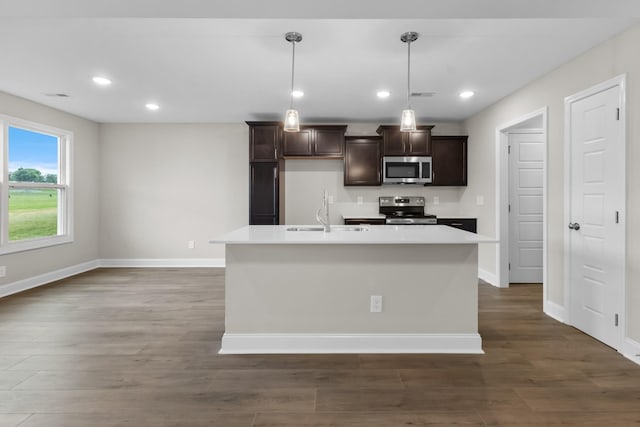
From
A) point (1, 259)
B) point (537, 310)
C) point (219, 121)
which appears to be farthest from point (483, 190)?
point (1, 259)

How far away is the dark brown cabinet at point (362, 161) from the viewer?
5590 mm

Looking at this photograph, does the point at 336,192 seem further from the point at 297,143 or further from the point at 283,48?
the point at 283,48

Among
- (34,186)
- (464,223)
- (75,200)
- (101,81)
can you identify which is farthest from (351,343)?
(75,200)

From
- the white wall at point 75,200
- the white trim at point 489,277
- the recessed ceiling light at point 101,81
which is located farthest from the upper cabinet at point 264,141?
the white trim at point 489,277

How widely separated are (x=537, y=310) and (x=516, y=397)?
198cm

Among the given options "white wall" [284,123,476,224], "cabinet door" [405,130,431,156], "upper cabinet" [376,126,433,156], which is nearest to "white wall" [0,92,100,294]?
"white wall" [284,123,476,224]

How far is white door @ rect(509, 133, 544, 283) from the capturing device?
481 cm

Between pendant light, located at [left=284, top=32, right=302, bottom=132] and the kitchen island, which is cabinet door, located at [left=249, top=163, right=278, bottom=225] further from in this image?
the kitchen island

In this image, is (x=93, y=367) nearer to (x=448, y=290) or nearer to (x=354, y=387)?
(x=354, y=387)

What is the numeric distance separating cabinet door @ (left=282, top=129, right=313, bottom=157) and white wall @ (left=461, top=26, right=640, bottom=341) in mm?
2444

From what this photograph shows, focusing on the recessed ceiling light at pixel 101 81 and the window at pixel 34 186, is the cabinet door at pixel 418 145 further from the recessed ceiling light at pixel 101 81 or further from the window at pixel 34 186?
the window at pixel 34 186

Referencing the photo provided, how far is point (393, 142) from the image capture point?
18.1 ft

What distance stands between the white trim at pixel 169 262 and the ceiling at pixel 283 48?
8.19ft

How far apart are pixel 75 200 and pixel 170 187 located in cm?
133
